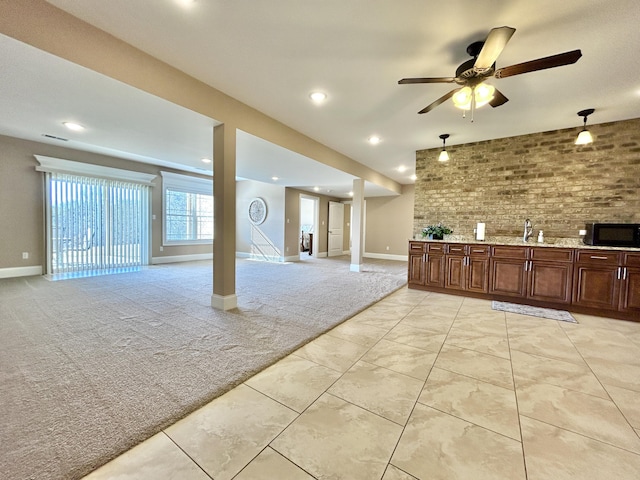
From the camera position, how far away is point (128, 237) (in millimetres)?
6250

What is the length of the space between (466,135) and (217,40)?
3955 millimetres

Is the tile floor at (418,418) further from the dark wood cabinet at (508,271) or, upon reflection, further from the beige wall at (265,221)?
the beige wall at (265,221)

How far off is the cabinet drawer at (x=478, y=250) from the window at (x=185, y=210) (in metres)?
7.12

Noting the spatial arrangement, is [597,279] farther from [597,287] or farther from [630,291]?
[630,291]

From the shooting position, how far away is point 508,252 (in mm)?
3842

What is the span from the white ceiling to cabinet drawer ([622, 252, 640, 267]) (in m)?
1.86

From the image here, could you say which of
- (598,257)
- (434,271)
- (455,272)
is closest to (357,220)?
(434,271)

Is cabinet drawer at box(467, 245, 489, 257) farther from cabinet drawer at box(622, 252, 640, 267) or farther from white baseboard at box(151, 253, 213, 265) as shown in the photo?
white baseboard at box(151, 253, 213, 265)

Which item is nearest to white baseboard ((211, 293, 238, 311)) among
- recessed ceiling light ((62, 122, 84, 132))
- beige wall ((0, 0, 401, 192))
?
beige wall ((0, 0, 401, 192))

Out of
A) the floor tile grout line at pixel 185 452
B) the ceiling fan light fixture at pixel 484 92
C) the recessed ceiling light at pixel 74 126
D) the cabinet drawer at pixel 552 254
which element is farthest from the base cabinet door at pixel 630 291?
the recessed ceiling light at pixel 74 126

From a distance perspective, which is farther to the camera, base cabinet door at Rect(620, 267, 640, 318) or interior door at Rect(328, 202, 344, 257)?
interior door at Rect(328, 202, 344, 257)

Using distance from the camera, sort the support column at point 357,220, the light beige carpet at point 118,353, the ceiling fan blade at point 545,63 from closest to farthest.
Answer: the light beige carpet at point 118,353 < the ceiling fan blade at point 545,63 < the support column at point 357,220

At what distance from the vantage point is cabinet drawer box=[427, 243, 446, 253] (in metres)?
4.38

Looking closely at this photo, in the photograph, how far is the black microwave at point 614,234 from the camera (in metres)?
3.32
